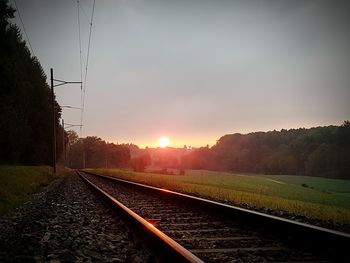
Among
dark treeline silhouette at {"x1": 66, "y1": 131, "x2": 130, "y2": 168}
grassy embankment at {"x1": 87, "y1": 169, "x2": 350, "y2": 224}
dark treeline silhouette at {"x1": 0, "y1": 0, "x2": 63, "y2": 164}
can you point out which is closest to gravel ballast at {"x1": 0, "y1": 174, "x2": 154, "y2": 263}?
grassy embankment at {"x1": 87, "y1": 169, "x2": 350, "y2": 224}

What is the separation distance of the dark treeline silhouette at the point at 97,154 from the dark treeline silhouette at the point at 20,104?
3908 inches

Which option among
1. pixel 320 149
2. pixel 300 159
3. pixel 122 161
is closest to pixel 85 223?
pixel 320 149

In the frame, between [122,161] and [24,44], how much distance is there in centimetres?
13309

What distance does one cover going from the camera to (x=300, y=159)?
142875 mm

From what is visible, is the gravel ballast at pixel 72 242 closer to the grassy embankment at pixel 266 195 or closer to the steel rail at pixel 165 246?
the steel rail at pixel 165 246

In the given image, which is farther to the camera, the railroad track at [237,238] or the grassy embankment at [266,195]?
the grassy embankment at [266,195]

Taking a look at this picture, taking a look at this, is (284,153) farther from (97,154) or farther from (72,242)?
(72,242)

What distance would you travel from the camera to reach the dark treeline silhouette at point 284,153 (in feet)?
395

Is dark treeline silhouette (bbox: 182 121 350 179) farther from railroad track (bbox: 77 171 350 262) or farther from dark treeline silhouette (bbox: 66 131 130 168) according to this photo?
railroad track (bbox: 77 171 350 262)

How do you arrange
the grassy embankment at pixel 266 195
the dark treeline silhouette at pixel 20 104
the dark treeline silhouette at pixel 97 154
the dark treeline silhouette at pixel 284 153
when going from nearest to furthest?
the grassy embankment at pixel 266 195
the dark treeline silhouette at pixel 20 104
the dark treeline silhouette at pixel 284 153
the dark treeline silhouette at pixel 97 154

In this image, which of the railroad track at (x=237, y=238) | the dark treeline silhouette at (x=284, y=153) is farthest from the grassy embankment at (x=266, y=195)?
the dark treeline silhouette at (x=284, y=153)

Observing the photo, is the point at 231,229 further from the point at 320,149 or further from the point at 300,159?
the point at 300,159

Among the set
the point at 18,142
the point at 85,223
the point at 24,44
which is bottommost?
the point at 85,223

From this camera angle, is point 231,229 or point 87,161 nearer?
point 231,229
